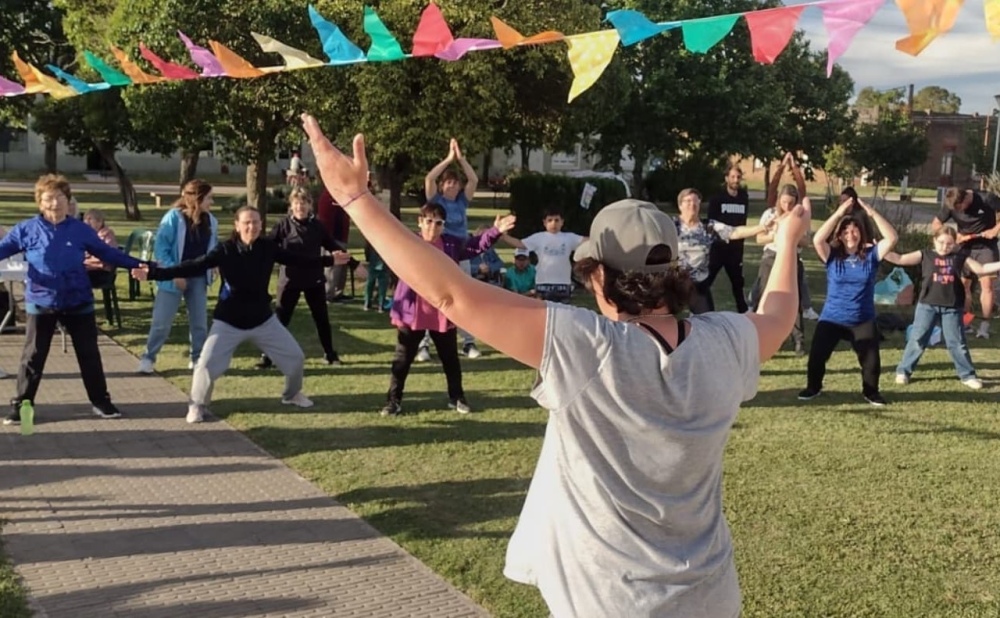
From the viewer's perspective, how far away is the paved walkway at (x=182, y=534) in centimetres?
461

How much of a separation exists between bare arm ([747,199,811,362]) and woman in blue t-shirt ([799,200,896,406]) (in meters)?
5.77

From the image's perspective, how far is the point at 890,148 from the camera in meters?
52.9

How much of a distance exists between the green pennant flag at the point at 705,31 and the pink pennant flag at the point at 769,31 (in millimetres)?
104

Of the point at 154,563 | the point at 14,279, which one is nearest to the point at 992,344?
the point at 154,563

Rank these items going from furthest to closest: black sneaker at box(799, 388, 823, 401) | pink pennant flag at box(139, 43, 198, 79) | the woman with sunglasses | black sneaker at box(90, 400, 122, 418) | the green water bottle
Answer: the woman with sunglasses, black sneaker at box(799, 388, 823, 401), black sneaker at box(90, 400, 122, 418), the green water bottle, pink pennant flag at box(139, 43, 198, 79)

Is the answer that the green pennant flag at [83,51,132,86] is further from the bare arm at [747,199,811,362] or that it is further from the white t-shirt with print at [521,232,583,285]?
the white t-shirt with print at [521,232,583,285]

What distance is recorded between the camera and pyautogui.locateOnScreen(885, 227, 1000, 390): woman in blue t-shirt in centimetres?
946

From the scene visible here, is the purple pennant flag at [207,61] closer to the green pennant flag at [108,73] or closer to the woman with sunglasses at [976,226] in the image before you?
the green pennant flag at [108,73]

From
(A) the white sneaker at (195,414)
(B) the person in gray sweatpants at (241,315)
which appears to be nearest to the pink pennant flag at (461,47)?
(B) the person in gray sweatpants at (241,315)

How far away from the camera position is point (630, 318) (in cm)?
242

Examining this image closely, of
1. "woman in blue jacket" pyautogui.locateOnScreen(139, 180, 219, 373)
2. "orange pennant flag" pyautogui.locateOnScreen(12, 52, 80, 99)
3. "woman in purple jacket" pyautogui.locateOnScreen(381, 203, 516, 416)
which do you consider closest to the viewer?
"orange pennant flag" pyautogui.locateOnScreen(12, 52, 80, 99)

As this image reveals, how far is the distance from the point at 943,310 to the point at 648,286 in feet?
→ 26.7

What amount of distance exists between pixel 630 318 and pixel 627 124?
35.1 metres

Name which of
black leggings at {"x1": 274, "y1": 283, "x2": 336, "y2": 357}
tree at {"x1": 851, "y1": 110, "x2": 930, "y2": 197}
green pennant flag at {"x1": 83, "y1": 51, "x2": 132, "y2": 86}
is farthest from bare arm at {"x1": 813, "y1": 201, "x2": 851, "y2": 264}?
tree at {"x1": 851, "y1": 110, "x2": 930, "y2": 197}
